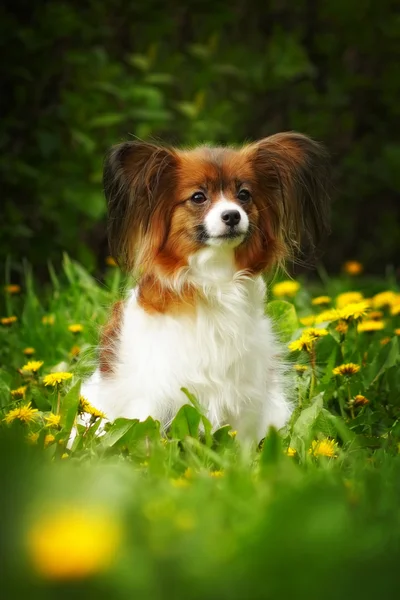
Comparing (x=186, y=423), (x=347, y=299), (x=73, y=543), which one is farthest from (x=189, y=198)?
(x=73, y=543)

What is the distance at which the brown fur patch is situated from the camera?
11.2ft

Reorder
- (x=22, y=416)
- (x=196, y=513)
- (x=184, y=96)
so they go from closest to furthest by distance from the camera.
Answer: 1. (x=196, y=513)
2. (x=22, y=416)
3. (x=184, y=96)

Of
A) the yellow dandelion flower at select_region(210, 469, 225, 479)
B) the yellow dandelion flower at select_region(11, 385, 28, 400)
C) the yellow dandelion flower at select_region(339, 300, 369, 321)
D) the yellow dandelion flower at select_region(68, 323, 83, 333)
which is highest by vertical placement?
the yellow dandelion flower at select_region(339, 300, 369, 321)

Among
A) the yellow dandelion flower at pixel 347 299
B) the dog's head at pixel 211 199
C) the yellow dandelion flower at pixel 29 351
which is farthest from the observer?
the yellow dandelion flower at pixel 347 299

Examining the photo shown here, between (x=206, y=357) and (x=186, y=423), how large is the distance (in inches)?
11.4

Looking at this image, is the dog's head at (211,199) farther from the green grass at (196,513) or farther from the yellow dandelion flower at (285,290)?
the yellow dandelion flower at (285,290)

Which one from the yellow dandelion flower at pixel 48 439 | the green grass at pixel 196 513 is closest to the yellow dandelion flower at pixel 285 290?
the green grass at pixel 196 513

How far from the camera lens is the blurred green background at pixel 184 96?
534 centimetres

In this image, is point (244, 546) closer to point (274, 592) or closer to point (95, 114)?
point (274, 592)

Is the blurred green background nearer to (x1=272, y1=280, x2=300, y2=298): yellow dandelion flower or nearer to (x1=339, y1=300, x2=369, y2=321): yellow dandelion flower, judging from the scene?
(x1=272, y1=280, x2=300, y2=298): yellow dandelion flower

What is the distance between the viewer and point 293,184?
3.33 metres

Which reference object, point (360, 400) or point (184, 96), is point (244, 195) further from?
point (184, 96)

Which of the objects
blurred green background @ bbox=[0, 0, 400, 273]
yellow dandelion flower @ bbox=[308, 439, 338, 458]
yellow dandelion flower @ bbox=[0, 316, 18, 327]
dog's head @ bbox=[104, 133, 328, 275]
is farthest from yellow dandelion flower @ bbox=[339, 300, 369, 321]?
blurred green background @ bbox=[0, 0, 400, 273]

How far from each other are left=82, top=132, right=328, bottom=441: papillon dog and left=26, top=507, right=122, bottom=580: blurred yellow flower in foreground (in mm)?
1617
